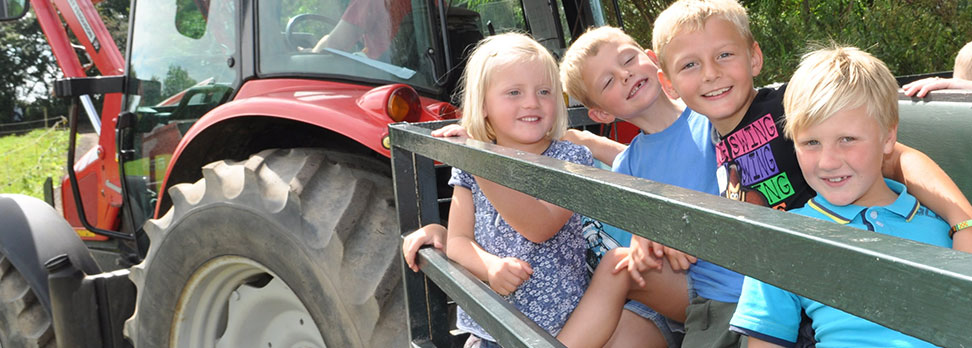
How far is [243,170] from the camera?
237cm

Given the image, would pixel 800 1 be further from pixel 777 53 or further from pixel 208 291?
pixel 208 291

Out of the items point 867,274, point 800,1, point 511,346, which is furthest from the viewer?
point 800,1

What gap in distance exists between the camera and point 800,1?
29.0ft

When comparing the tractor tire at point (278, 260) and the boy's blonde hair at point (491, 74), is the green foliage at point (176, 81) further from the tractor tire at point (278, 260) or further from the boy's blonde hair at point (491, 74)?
the boy's blonde hair at point (491, 74)

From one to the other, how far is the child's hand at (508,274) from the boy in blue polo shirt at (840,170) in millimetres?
451

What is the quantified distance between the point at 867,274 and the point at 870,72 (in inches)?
35.7

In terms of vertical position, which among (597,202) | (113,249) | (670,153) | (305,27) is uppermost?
(305,27)

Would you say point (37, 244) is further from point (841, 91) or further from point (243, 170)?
point (841, 91)

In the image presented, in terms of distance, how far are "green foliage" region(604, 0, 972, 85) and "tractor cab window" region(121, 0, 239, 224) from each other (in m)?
4.37

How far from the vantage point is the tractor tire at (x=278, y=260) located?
6.91ft

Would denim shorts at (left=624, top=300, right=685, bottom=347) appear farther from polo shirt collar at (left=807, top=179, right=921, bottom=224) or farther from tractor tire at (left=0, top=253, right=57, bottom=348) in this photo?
tractor tire at (left=0, top=253, right=57, bottom=348)

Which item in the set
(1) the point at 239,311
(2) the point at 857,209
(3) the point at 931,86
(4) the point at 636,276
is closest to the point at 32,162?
(1) the point at 239,311

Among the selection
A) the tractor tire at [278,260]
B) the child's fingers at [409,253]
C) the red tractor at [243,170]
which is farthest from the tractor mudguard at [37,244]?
the child's fingers at [409,253]

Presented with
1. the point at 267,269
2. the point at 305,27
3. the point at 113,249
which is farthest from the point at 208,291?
the point at 113,249
